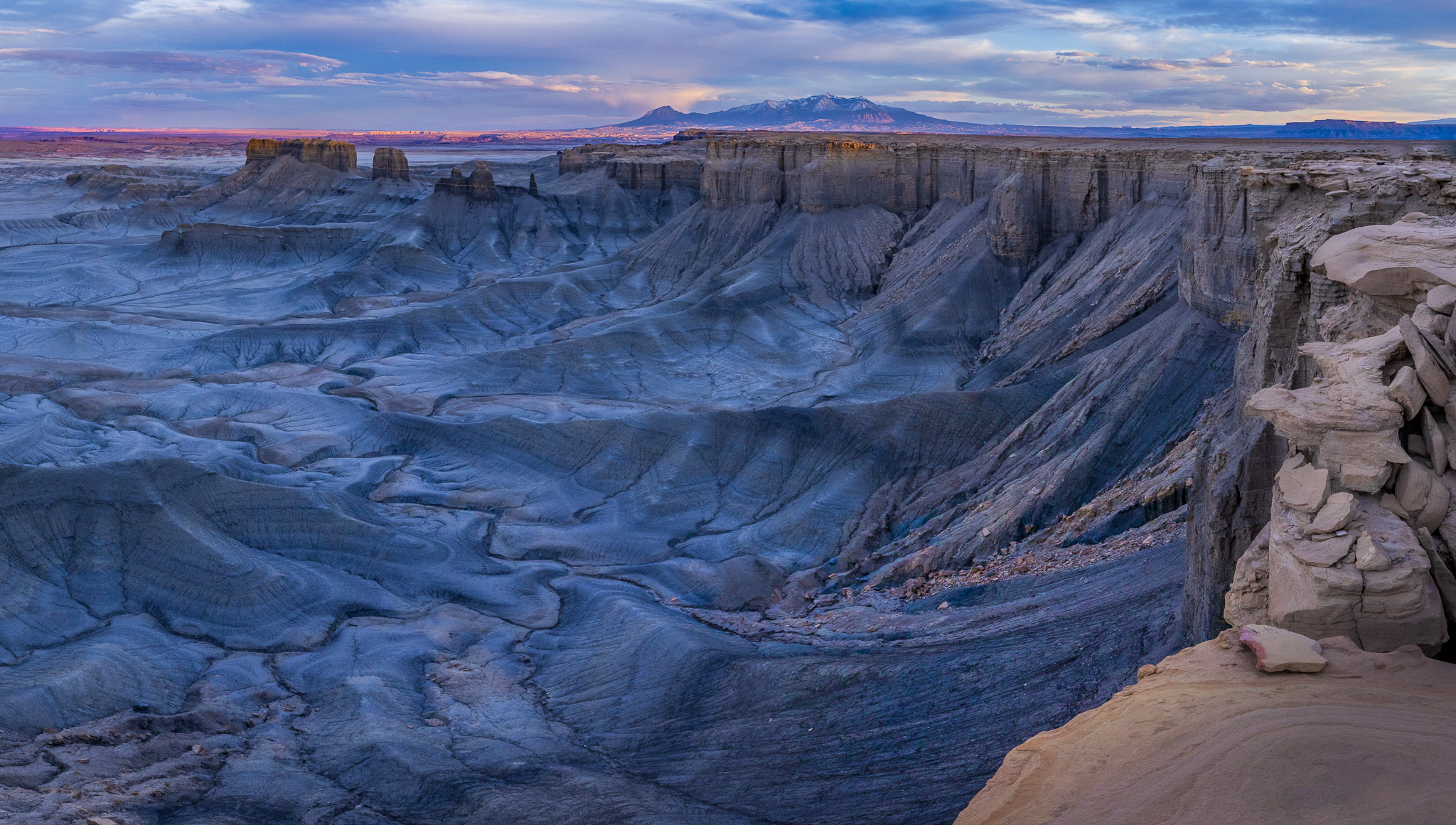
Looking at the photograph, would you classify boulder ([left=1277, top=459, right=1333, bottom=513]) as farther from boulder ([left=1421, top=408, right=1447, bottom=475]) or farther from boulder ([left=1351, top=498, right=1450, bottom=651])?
boulder ([left=1351, top=498, right=1450, bottom=651])

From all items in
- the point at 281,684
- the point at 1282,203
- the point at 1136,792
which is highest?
the point at 1282,203

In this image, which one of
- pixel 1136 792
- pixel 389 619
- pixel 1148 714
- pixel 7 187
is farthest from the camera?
pixel 7 187

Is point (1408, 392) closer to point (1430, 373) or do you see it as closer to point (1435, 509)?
point (1430, 373)

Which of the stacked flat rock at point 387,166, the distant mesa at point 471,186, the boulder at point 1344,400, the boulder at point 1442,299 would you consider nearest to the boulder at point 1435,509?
the boulder at point 1344,400

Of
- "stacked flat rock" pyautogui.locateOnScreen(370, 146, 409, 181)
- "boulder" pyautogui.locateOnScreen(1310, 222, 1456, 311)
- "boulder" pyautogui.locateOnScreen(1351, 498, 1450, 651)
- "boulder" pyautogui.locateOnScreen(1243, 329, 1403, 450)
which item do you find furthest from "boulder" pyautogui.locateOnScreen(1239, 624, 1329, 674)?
"stacked flat rock" pyautogui.locateOnScreen(370, 146, 409, 181)

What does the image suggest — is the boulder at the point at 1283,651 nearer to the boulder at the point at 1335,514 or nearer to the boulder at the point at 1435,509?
the boulder at the point at 1335,514

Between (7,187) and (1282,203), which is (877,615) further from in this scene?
(7,187)

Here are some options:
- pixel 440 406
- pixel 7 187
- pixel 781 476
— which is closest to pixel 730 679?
pixel 781 476
